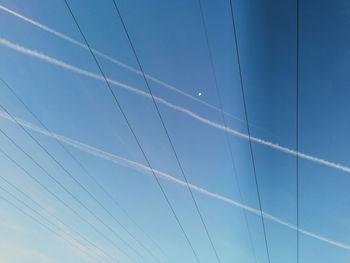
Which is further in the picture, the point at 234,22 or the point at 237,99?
the point at 237,99

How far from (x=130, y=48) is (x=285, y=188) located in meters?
3.60

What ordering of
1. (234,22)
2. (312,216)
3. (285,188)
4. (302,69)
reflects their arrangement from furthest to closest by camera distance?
(312,216), (285,188), (302,69), (234,22)

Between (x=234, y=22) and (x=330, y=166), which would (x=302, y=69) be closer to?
(x=234, y=22)

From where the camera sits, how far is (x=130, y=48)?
3.12m

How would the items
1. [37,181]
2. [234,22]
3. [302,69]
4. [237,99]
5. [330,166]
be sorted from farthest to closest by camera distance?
1. [37,181]
2. [330,166]
3. [237,99]
4. [302,69]
5. [234,22]

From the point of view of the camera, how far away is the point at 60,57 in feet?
11.0

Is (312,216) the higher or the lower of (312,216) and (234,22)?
the lower

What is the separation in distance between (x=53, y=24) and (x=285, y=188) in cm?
454

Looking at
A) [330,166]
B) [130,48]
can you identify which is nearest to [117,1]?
[130,48]

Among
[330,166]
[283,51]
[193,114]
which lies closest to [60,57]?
[193,114]

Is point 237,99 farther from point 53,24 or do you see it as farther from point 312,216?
point 312,216

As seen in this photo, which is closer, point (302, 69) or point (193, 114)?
point (302, 69)

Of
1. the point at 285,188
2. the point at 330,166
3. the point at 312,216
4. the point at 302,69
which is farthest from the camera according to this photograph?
the point at 312,216

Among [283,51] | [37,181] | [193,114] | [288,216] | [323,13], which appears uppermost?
[323,13]
